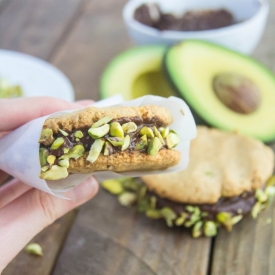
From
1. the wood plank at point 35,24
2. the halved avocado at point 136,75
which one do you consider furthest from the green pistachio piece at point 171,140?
the wood plank at point 35,24

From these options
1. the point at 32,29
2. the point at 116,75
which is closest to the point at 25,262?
the point at 116,75

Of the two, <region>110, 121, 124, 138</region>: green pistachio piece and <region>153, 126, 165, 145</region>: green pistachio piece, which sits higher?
<region>110, 121, 124, 138</region>: green pistachio piece

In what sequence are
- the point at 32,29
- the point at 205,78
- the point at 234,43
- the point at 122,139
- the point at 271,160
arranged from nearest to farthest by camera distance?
1. the point at 122,139
2. the point at 271,160
3. the point at 205,78
4. the point at 234,43
5. the point at 32,29

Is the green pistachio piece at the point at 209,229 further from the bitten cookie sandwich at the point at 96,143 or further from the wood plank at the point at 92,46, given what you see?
the wood plank at the point at 92,46

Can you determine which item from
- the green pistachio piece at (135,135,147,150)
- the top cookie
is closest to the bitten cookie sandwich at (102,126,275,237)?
the top cookie

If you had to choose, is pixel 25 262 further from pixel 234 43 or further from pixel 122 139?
pixel 234 43

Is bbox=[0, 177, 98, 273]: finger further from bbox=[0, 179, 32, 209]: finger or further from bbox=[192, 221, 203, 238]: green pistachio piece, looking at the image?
bbox=[192, 221, 203, 238]: green pistachio piece
